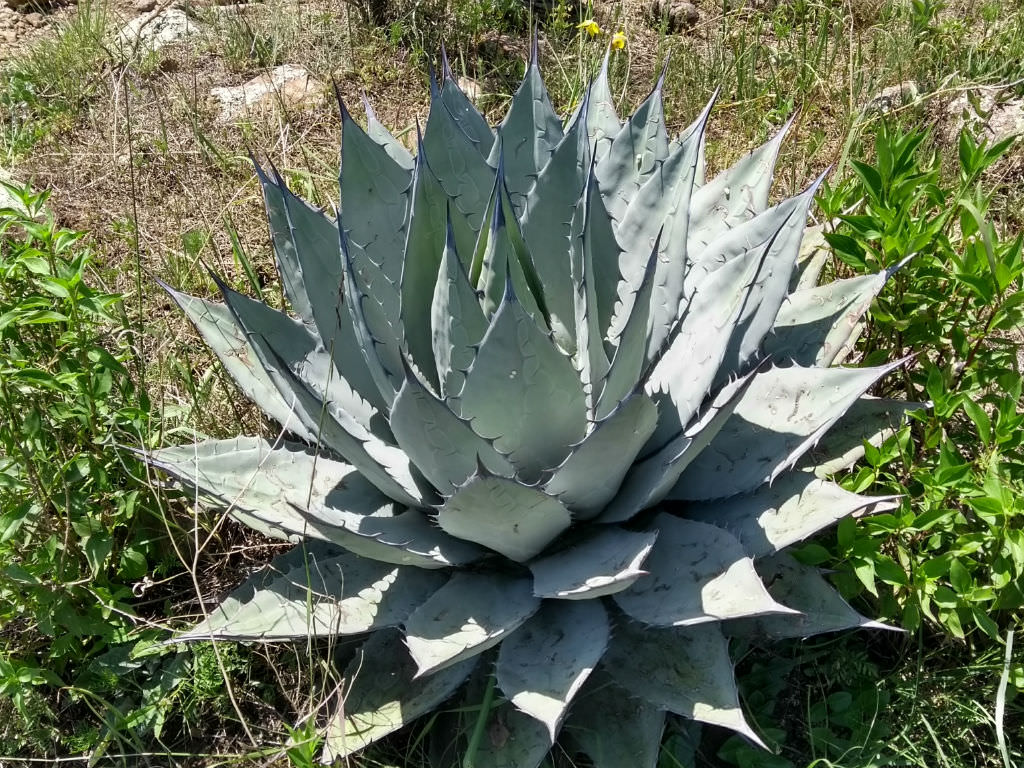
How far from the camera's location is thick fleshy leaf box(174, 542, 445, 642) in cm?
160

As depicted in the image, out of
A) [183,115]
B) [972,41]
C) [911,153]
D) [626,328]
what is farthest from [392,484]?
[972,41]

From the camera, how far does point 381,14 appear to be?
4.09 m

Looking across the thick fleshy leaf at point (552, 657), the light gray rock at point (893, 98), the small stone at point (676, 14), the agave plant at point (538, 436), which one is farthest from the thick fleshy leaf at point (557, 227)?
the small stone at point (676, 14)

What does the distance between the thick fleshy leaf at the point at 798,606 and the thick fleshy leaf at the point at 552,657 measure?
33cm

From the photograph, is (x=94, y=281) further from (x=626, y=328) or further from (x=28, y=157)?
(x=626, y=328)

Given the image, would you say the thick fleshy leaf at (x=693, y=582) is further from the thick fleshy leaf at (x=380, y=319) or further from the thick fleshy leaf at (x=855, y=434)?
the thick fleshy leaf at (x=380, y=319)

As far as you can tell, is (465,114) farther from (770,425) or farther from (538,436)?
(770,425)

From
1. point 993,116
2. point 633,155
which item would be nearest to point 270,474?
point 633,155

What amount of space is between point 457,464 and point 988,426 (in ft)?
3.49

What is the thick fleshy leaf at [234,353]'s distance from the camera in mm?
1881

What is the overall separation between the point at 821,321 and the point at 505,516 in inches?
36.2

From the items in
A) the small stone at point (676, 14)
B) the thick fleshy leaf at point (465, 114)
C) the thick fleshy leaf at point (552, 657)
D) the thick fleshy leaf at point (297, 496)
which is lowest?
the thick fleshy leaf at point (552, 657)

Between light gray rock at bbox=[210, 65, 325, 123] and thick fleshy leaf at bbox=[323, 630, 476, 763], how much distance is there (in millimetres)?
2673

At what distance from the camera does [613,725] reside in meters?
1.63
